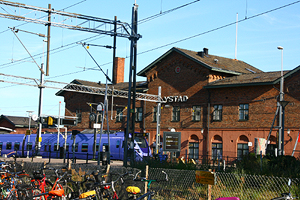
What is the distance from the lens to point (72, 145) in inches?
1586

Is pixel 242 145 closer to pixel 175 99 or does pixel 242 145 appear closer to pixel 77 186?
pixel 175 99

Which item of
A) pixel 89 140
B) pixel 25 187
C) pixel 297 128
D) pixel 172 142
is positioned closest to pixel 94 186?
pixel 25 187

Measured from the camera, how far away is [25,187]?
9469 mm

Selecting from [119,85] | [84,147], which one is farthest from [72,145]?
[119,85]

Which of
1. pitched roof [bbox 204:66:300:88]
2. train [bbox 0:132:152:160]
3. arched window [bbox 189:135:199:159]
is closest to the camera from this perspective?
pitched roof [bbox 204:66:300:88]

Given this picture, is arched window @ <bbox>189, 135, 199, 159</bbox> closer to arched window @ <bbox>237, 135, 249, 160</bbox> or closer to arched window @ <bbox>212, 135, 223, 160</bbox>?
arched window @ <bbox>212, 135, 223, 160</bbox>

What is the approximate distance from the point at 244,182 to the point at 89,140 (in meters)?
28.2

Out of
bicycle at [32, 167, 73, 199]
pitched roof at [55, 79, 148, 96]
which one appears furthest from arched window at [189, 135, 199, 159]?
bicycle at [32, 167, 73, 199]

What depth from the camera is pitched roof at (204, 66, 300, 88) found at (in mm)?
34228

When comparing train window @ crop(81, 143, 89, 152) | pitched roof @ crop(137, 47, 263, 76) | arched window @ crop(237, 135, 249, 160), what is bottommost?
train window @ crop(81, 143, 89, 152)

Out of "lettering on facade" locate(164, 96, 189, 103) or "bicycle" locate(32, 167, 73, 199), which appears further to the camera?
"lettering on facade" locate(164, 96, 189, 103)

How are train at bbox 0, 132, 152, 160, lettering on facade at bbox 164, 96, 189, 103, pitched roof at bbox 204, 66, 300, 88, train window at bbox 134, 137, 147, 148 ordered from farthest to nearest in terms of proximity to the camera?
1. lettering on facade at bbox 164, 96, 189, 103
2. train window at bbox 134, 137, 147, 148
3. train at bbox 0, 132, 152, 160
4. pitched roof at bbox 204, 66, 300, 88

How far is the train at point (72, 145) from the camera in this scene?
3553cm

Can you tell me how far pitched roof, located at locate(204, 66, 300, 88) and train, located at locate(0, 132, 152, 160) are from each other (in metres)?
8.92
